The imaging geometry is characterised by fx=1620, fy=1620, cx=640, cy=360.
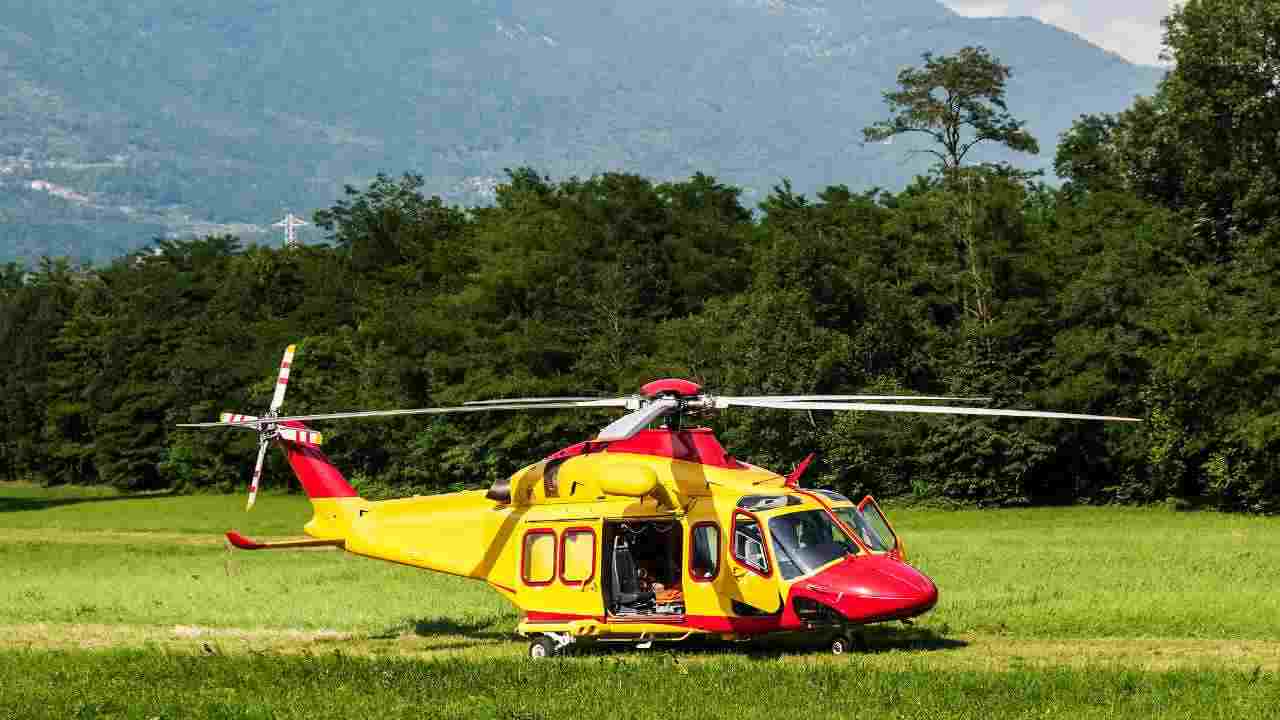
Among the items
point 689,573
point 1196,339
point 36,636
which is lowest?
point 36,636

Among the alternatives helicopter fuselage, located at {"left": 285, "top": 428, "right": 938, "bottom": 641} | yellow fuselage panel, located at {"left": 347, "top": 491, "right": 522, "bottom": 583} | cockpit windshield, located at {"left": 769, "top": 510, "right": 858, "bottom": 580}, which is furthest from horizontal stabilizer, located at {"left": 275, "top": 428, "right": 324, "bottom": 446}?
cockpit windshield, located at {"left": 769, "top": 510, "right": 858, "bottom": 580}

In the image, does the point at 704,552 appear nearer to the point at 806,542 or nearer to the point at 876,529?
the point at 806,542

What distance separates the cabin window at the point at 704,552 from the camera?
20.4m

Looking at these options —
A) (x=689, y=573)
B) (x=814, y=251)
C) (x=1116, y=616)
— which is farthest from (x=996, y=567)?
(x=814, y=251)

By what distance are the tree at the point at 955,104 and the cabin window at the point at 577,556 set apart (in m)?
38.9

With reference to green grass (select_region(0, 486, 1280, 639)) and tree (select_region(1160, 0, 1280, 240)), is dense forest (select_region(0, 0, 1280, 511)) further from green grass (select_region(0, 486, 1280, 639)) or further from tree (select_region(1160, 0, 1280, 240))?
green grass (select_region(0, 486, 1280, 639))

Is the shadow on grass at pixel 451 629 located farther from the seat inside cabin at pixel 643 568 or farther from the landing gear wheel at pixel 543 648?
the seat inside cabin at pixel 643 568

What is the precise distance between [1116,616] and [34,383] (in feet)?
299

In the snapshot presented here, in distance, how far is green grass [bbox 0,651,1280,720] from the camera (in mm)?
15398

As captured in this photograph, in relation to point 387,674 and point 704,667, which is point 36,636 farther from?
point 704,667

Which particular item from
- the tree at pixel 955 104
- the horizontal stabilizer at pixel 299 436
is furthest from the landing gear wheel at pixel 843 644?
the tree at pixel 955 104

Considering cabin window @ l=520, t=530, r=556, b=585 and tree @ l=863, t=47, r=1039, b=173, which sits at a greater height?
tree @ l=863, t=47, r=1039, b=173

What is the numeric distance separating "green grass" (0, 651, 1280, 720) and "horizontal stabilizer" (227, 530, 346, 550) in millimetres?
3917

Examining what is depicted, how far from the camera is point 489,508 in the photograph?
22656mm
